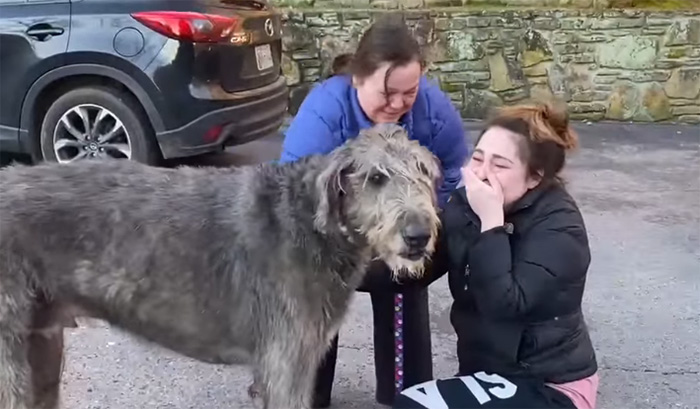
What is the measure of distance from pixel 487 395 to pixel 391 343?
0.93 m

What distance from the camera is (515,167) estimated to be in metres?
3.41

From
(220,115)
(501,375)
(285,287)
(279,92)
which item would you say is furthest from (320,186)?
(279,92)

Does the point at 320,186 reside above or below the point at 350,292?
Answer: above

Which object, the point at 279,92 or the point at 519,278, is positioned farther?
the point at 279,92

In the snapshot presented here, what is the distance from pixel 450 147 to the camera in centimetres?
409

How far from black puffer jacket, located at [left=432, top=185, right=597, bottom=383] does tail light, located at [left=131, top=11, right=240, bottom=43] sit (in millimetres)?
4354

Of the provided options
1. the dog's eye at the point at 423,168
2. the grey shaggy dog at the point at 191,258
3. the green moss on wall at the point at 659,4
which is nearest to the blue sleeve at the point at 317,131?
the grey shaggy dog at the point at 191,258

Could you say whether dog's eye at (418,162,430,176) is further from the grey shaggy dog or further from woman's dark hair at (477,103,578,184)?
woman's dark hair at (477,103,578,184)

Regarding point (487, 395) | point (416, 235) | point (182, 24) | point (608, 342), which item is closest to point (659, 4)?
point (182, 24)

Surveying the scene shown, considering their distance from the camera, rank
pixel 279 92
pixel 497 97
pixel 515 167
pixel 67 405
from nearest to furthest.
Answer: pixel 515 167 < pixel 67 405 < pixel 279 92 < pixel 497 97

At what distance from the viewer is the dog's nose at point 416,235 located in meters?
2.95

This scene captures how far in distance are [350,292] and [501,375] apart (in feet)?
2.10

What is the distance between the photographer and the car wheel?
7.70m

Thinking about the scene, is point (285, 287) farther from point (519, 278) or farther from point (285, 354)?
point (519, 278)
